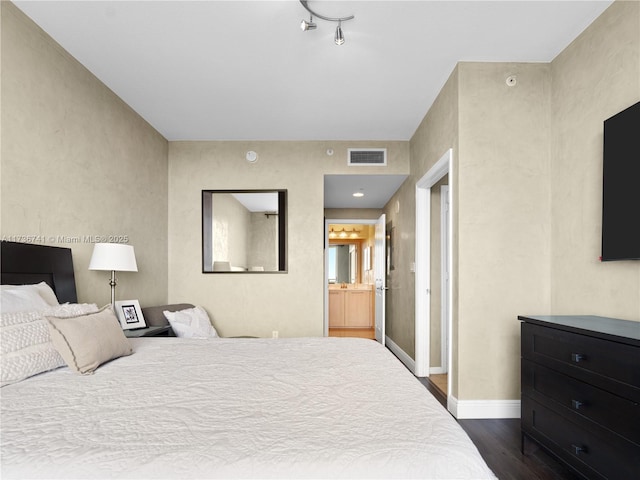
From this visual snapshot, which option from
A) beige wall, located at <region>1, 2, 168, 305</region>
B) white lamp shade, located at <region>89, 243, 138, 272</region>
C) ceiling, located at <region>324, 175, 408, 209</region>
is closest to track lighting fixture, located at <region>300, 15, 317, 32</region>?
beige wall, located at <region>1, 2, 168, 305</region>

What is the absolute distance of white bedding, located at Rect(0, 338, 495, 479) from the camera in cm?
94

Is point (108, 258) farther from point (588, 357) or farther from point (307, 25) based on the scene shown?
point (588, 357)

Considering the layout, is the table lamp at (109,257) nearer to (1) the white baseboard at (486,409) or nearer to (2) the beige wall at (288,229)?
(2) the beige wall at (288,229)

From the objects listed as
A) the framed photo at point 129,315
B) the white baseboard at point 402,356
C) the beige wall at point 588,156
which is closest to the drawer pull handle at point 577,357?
the beige wall at point 588,156

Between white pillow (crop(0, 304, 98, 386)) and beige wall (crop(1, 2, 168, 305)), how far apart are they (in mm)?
759

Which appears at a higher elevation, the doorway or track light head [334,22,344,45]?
track light head [334,22,344,45]

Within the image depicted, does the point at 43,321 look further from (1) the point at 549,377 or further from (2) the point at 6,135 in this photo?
(1) the point at 549,377

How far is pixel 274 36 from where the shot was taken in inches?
99.3

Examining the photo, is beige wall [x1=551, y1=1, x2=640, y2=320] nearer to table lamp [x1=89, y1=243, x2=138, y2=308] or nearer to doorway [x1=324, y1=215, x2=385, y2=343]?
doorway [x1=324, y1=215, x2=385, y2=343]

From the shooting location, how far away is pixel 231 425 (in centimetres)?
115

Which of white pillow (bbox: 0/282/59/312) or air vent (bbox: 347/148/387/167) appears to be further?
air vent (bbox: 347/148/387/167)

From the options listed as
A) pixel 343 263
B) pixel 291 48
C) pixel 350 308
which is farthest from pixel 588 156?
pixel 343 263

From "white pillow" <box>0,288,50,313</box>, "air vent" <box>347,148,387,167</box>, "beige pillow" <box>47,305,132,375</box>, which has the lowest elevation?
→ "beige pillow" <box>47,305,132,375</box>

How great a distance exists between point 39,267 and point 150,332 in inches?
42.4
